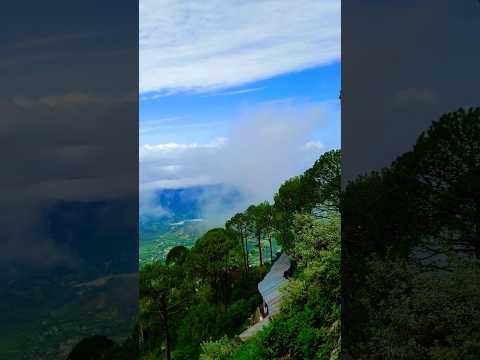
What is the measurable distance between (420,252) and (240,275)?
103 inches

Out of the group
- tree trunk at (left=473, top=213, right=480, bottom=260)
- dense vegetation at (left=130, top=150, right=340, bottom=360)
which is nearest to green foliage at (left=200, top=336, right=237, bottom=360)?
dense vegetation at (left=130, top=150, right=340, bottom=360)

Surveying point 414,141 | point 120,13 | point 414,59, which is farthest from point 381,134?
point 120,13

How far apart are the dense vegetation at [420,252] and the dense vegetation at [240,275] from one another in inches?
30.4

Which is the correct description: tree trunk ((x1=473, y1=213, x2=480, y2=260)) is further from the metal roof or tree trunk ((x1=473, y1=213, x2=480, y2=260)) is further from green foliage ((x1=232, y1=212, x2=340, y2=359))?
the metal roof

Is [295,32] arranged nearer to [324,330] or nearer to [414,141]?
[414,141]

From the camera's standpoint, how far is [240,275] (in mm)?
8625

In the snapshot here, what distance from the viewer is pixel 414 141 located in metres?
6.67

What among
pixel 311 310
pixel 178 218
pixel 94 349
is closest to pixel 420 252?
pixel 311 310

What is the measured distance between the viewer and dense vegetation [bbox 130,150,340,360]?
25.3 ft

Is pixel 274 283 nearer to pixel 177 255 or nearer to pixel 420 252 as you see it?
pixel 177 255

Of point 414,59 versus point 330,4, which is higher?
point 330,4

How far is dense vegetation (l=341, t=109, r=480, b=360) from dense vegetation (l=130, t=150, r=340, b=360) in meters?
0.77

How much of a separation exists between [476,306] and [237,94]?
482 centimetres

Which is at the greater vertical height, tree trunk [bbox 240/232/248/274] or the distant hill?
the distant hill
